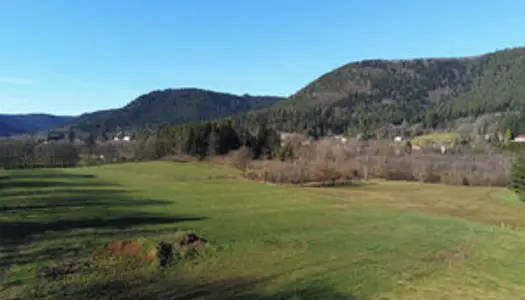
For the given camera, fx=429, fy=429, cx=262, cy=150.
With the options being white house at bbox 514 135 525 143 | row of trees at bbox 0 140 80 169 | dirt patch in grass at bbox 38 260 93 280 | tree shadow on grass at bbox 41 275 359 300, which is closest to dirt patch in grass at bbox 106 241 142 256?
dirt patch in grass at bbox 38 260 93 280

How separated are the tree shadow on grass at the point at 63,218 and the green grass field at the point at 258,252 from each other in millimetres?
71

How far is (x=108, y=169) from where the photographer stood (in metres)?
88.8

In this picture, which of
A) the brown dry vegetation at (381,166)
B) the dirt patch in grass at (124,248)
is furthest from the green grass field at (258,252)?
the brown dry vegetation at (381,166)

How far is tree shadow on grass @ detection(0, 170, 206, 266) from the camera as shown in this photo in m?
21.5

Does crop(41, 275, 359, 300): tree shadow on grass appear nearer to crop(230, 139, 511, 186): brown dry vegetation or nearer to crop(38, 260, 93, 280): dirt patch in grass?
crop(38, 260, 93, 280): dirt patch in grass

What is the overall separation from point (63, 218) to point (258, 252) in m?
15.7

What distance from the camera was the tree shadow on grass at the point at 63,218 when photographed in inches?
846

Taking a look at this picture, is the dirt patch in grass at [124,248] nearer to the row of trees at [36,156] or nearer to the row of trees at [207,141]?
the row of trees at [36,156]

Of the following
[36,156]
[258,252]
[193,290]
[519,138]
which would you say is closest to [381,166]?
[519,138]

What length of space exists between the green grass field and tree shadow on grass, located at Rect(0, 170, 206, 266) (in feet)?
0.23

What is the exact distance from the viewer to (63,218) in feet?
96.4

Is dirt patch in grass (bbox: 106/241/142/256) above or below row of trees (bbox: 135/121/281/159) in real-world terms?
below

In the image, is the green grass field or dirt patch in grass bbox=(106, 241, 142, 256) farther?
dirt patch in grass bbox=(106, 241, 142, 256)

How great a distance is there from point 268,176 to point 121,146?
90265 millimetres
